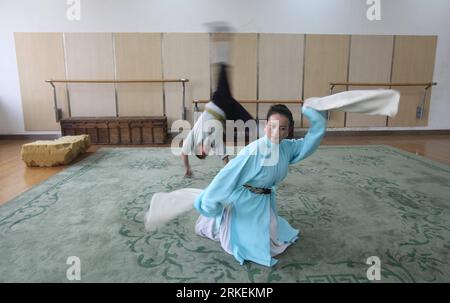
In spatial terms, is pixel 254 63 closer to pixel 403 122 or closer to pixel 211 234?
pixel 403 122

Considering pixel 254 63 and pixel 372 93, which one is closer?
pixel 372 93

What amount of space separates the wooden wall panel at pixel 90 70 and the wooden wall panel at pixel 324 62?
142 inches

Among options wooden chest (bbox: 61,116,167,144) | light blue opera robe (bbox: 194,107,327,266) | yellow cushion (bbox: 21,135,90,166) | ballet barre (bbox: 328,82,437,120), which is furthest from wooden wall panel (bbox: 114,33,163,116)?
light blue opera robe (bbox: 194,107,327,266)

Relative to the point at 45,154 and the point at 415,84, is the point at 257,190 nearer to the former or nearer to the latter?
the point at 45,154

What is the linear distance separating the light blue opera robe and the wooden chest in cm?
388

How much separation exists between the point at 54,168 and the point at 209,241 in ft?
9.13

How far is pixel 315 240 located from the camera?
214 centimetres

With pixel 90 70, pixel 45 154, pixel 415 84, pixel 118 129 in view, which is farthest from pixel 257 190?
pixel 415 84

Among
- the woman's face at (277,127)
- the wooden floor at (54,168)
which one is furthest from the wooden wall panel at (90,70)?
the woman's face at (277,127)

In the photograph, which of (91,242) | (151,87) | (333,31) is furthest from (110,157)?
(333,31)

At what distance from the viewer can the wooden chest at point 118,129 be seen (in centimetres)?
561

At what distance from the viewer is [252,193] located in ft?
6.33

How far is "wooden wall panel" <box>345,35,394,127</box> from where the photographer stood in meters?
6.09

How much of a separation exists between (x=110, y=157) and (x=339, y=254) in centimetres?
352
